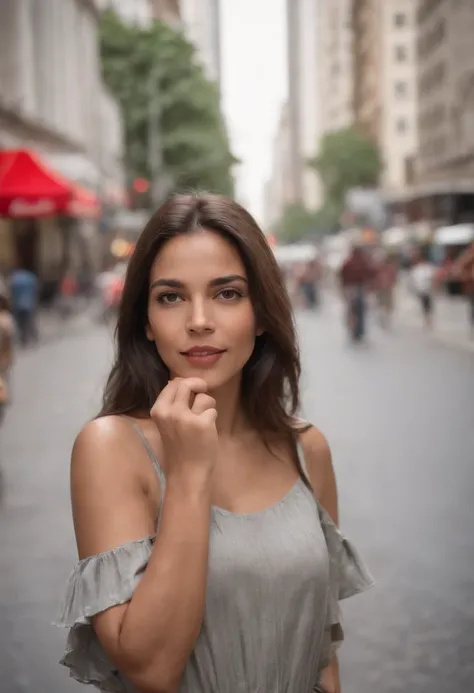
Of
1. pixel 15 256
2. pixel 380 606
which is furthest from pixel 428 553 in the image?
pixel 15 256

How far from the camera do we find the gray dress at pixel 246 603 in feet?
6.86

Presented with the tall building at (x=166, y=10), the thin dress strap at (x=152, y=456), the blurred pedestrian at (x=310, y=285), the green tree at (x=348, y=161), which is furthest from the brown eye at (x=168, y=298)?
the green tree at (x=348, y=161)

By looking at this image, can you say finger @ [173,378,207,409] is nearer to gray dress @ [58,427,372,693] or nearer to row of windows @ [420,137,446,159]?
gray dress @ [58,427,372,693]

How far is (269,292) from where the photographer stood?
2.31 meters

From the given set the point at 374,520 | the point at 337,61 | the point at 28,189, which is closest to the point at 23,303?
the point at 28,189

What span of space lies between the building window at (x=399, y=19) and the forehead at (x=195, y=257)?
128m

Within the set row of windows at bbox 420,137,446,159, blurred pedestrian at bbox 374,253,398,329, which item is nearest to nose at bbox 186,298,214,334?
blurred pedestrian at bbox 374,253,398,329

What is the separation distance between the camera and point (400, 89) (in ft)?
418

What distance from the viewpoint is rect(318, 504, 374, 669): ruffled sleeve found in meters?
2.40

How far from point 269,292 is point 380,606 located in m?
4.14

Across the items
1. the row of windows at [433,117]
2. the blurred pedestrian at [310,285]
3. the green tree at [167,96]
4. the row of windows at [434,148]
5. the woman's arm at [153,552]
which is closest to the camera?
the woman's arm at [153,552]

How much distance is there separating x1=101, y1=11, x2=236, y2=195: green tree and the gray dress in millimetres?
66152

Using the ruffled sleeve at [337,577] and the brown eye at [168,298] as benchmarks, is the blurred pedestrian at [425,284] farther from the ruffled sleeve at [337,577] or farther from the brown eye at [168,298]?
the brown eye at [168,298]

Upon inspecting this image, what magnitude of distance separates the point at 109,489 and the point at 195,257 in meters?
0.43
